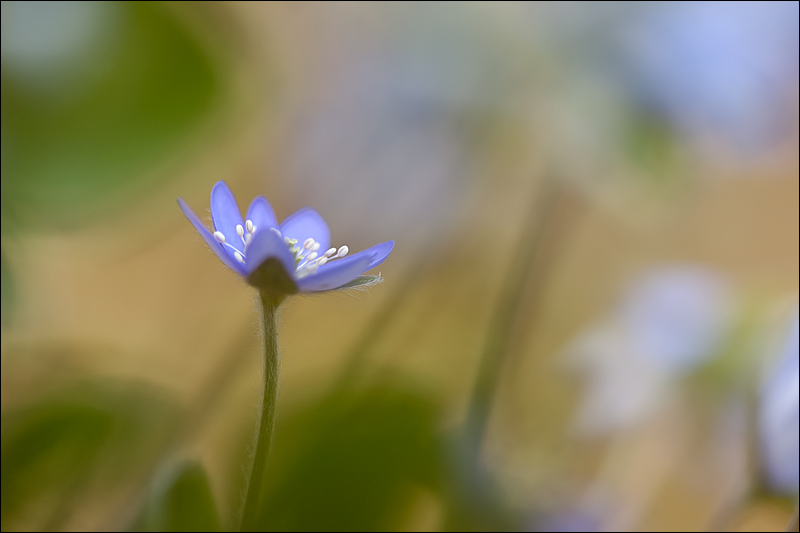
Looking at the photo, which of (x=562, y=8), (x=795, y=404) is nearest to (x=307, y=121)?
(x=562, y=8)

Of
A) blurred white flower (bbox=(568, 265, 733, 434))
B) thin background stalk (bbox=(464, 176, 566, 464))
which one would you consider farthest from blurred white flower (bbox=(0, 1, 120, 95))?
blurred white flower (bbox=(568, 265, 733, 434))

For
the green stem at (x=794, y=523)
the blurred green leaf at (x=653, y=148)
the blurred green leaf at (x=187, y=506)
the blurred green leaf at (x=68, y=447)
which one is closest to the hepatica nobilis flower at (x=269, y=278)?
the blurred green leaf at (x=187, y=506)

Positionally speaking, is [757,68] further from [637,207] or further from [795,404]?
[795,404]

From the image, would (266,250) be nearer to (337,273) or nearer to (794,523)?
(337,273)

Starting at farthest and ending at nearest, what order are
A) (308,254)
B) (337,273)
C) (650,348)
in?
(650,348), (308,254), (337,273)

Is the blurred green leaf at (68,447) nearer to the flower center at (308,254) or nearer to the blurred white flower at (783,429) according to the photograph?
the flower center at (308,254)

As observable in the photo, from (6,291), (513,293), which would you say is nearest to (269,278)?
(6,291)
